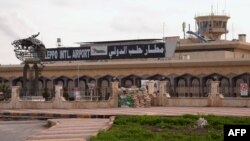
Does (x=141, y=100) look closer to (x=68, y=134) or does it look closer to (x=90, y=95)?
(x=90, y=95)

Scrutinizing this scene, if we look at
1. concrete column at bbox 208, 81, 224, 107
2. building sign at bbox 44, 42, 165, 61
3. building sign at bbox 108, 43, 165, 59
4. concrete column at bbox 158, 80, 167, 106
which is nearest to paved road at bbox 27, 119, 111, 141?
concrete column at bbox 208, 81, 224, 107

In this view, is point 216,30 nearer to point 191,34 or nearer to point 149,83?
point 191,34

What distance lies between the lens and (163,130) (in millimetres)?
13586

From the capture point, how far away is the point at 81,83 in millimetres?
61250

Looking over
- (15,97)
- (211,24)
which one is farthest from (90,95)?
(211,24)

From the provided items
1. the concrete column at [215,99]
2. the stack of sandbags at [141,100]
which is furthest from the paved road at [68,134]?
the concrete column at [215,99]

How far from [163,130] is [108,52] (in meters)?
45.3

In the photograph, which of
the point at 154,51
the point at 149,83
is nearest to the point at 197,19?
the point at 154,51

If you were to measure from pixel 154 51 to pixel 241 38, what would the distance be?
15639 millimetres

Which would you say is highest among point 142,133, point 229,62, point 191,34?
point 191,34

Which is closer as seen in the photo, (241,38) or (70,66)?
(70,66)

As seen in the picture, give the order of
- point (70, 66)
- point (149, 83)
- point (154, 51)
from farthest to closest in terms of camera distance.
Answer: point (70, 66) < point (154, 51) < point (149, 83)

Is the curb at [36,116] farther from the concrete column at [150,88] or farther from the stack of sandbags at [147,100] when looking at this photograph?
the concrete column at [150,88]

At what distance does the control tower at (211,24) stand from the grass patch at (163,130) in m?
52.9
